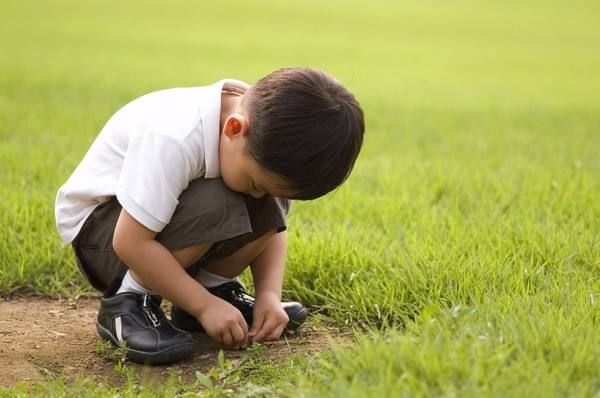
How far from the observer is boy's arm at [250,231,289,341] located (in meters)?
2.83

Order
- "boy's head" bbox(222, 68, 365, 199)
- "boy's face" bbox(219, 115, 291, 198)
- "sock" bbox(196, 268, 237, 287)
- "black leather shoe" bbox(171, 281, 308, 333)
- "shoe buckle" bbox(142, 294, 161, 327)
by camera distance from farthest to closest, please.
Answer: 1. "sock" bbox(196, 268, 237, 287)
2. "black leather shoe" bbox(171, 281, 308, 333)
3. "shoe buckle" bbox(142, 294, 161, 327)
4. "boy's face" bbox(219, 115, 291, 198)
5. "boy's head" bbox(222, 68, 365, 199)

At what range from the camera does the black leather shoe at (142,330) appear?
8.79 feet

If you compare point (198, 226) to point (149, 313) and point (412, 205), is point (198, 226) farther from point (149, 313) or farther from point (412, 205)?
point (412, 205)

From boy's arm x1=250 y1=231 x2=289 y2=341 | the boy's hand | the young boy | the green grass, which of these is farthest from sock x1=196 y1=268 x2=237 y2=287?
the green grass

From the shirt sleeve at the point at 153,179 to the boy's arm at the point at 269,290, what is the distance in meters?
0.49

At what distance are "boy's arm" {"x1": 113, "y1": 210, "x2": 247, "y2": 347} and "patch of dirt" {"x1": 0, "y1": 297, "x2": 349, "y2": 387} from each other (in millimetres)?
121

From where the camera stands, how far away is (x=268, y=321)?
2834 mm

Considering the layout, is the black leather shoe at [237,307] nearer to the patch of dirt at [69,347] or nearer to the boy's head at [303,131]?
the patch of dirt at [69,347]

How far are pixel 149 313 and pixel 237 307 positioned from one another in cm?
37

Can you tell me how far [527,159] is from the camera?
6051 mm

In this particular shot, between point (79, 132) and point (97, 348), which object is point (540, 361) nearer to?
point (97, 348)

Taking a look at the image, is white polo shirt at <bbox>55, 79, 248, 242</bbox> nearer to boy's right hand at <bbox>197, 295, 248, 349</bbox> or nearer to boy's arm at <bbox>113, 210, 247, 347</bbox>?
boy's arm at <bbox>113, 210, 247, 347</bbox>

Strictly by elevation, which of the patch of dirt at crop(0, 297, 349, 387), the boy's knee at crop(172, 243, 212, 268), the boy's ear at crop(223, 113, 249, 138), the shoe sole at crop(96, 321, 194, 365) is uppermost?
the boy's ear at crop(223, 113, 249, 138)

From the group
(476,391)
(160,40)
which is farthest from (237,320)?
(160,40)
